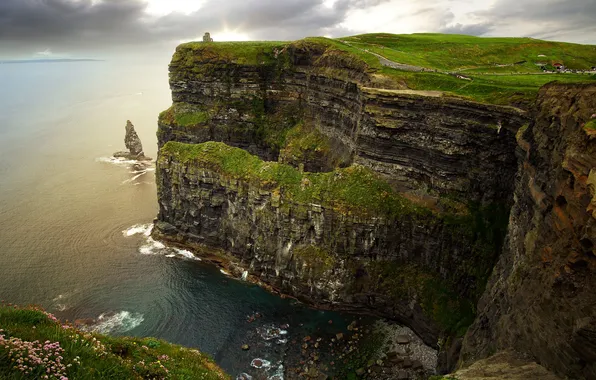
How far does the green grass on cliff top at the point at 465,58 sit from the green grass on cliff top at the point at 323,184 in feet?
45.5

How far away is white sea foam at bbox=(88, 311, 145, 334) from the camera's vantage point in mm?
44438

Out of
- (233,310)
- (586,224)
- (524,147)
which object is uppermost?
(524,147)

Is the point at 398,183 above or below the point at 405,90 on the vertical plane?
below

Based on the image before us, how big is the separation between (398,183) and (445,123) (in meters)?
9.59

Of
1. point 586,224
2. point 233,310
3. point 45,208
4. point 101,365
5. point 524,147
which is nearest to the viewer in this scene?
point 101,365

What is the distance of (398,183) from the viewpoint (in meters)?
48.7

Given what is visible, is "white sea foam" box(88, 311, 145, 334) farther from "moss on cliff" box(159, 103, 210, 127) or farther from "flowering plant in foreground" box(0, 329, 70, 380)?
"moss on cliff" box(159, 103, 210, 127)

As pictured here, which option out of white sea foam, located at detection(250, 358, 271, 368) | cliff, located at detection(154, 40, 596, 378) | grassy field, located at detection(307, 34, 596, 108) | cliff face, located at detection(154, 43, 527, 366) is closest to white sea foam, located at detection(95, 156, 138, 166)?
cliff, located at detection(154, 40, 596, 378)

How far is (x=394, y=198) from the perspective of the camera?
47.7 meters

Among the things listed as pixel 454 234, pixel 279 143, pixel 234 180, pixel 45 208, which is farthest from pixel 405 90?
pixel 45 208

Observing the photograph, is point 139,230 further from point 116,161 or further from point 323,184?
point 116,161

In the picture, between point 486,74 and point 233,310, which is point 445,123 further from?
point 233,310

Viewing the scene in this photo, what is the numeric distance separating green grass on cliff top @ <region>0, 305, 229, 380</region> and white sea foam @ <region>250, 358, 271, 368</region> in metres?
21.8

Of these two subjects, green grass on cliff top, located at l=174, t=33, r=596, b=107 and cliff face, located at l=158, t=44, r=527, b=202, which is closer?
cliff face, located at l=158, t=44, r=527, b=202
